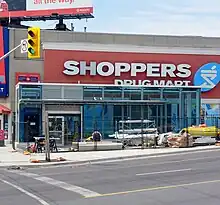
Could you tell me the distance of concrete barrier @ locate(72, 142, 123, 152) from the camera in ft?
108

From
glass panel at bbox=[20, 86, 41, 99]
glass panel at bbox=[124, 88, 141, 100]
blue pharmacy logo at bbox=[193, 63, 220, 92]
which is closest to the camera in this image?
glass panel at bbox=[20, 86, 41, 99]

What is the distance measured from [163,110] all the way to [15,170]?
73.3 feet

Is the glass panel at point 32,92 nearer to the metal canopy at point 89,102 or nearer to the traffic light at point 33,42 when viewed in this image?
the metal canopy at point 89,102

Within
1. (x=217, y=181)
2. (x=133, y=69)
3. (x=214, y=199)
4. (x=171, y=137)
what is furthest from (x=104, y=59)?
(x=214, y=199)

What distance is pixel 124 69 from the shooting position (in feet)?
160

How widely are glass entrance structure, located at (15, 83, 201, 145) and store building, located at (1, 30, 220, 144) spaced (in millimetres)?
98

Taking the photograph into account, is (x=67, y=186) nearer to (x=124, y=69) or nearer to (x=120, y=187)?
(x=120, y=187)

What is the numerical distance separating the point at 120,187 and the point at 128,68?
3388 centimetres

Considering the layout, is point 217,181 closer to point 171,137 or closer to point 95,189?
point 95,189

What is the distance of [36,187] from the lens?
1590cm

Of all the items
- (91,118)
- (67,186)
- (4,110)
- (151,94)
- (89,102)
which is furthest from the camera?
(151,94)

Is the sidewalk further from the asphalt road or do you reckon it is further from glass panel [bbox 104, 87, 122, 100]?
glass panel [bbox 104, 87, 122, 100]

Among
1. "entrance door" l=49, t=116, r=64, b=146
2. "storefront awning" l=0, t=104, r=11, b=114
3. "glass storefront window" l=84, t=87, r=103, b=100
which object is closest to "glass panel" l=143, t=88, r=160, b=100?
"glass storefront window" l=84, t=87, r=103, b=100

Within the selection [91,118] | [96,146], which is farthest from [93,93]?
[96,146]
